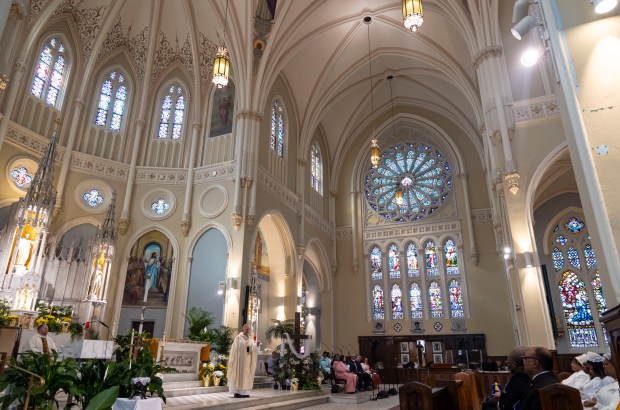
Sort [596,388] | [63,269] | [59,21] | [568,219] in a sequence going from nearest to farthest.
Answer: [596,388] → [63,269] → [59,21] → [568,219]

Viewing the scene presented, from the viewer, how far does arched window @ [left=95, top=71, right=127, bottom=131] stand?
1593cm

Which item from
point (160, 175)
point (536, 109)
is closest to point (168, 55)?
point (160, 175)

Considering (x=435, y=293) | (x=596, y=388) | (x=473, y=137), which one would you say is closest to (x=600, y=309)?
(x=435, y=293)

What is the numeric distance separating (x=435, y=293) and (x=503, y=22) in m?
12.6

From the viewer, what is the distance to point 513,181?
10961mm

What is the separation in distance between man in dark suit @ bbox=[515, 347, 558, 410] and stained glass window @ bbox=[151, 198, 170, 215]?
46.2 feet

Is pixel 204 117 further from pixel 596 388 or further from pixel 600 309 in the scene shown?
pixel 600 309

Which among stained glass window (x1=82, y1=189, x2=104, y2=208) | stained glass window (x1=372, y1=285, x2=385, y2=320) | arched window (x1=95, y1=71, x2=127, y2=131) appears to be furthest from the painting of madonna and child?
stained glass window (x1=372, y1=285, x2=385, y2=320)

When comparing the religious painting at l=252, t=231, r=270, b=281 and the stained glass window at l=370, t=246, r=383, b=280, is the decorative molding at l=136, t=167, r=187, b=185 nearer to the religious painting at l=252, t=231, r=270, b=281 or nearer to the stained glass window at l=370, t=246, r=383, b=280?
the religious painting at l=252, t=231, r=270, b=281

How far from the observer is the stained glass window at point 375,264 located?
22125 millimetres

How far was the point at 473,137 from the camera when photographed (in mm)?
21828

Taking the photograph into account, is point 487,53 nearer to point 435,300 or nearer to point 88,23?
point 435,300

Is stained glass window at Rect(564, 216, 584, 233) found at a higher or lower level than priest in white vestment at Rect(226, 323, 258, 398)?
higher

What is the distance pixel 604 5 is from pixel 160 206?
14.6m
